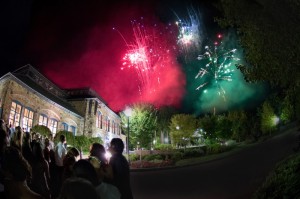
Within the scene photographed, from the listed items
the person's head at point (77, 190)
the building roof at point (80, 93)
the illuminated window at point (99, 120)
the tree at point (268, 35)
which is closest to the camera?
the person's head at point (77, 190)

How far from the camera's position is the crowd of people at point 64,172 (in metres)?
2.90

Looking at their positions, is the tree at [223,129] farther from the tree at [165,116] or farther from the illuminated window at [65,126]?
the illuminated window at [65,126]

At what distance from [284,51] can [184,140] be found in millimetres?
46731

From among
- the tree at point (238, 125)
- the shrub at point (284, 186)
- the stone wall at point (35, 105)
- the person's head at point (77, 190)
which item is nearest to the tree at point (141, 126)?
the stone wall at point (35, 105)

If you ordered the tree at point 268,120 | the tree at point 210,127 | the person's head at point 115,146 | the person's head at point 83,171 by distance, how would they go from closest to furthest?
the person's head at point 83,171 < the person's head at point 115,146 < the tree at point 210,127 < the tree at point 268,120

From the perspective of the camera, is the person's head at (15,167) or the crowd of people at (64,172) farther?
the person's head at (15,167)

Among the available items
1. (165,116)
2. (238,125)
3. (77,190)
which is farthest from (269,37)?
(165,116)

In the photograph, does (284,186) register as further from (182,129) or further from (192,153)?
(182,129)

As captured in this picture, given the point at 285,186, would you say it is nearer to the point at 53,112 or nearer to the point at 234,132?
the point at 53,112

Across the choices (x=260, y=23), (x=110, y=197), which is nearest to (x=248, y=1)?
(x=260, y=23)

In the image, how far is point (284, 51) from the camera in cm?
820

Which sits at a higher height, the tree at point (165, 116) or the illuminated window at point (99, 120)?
the tree at point (165, 116)

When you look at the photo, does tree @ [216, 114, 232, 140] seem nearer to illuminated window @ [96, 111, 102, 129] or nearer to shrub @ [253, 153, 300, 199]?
illuminated window @ [96, 111, 102, 129]

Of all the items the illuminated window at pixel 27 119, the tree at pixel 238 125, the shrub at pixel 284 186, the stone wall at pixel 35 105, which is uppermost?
the tree at pixel 238 125
